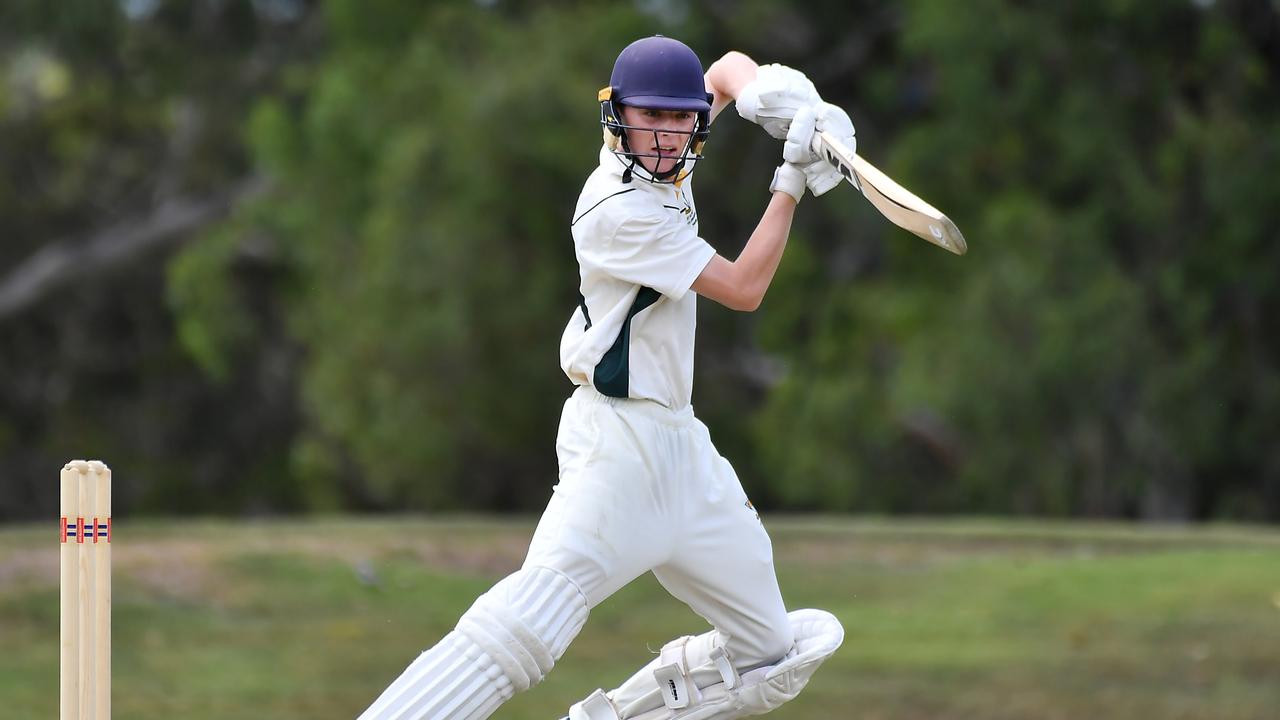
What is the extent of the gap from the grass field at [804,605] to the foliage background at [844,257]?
215 inches

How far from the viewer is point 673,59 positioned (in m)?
3.92

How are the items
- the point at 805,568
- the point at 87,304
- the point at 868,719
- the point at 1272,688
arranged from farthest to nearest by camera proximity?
the point at 87,304, the point at 805,568, the point at 1272,688, the point at 868,719

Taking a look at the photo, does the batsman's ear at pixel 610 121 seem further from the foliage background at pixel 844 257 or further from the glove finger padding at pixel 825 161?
the foliage background at pixel 844 257

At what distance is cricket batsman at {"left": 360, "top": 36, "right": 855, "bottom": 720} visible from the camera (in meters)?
3.77

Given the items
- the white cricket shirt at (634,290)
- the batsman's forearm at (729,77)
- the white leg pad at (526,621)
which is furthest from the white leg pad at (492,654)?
the batsman's forearm at (729,77)

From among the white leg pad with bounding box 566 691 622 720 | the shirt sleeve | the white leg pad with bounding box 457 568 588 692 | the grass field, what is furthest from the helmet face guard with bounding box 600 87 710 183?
the grass field

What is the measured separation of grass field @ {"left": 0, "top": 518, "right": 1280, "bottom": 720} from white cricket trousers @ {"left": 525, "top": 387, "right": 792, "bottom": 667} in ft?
5.79

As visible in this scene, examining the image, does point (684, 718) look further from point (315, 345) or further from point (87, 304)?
point (87, 304)

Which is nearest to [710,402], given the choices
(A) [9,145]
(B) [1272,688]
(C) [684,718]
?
(A) [9,145]

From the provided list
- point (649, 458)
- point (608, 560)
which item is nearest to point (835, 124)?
point (649, 458)

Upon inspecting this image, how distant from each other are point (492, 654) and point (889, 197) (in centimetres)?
125

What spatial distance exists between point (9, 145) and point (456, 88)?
10376 millimetres

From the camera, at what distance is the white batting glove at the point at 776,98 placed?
4086 millimetres

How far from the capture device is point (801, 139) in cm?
395
